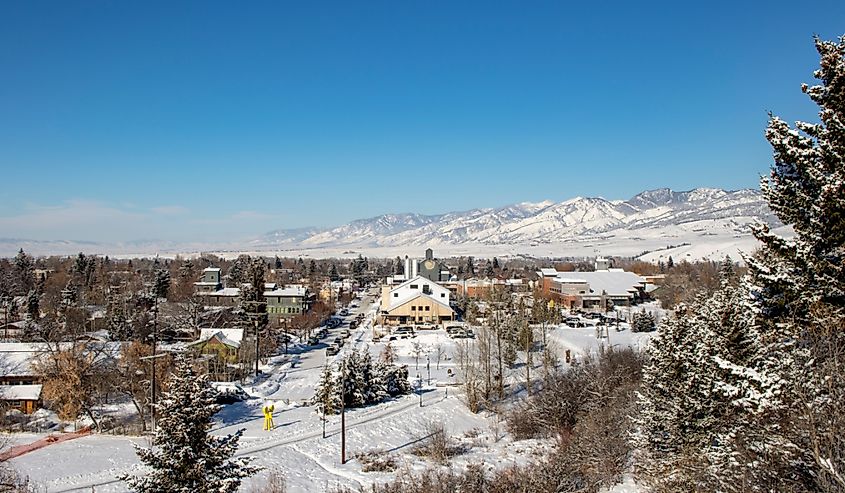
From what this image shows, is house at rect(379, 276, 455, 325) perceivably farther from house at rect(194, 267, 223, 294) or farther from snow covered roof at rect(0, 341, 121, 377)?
snow covered roof at rect(0, 341, 121, 377)

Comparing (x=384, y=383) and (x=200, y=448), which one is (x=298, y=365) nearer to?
(x=384, y=383)

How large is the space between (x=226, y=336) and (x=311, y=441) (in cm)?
1727

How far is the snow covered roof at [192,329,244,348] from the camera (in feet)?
124

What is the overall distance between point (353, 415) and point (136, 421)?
996 cm

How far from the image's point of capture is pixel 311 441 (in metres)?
23.8

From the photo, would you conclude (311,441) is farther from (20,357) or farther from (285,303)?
(285,303)

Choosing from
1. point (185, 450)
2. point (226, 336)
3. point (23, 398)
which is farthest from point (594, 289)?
point (185, 450)

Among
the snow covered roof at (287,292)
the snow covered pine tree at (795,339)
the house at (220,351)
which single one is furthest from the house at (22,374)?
the snow covered roof at (287,292)

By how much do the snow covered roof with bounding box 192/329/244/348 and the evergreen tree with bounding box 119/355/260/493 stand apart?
26.9 metres

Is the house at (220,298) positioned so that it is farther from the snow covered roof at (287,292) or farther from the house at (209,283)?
the house at (209,283)

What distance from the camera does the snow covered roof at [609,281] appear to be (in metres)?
73.1

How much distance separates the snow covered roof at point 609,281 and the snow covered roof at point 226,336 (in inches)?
1856

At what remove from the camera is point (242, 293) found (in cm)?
4675

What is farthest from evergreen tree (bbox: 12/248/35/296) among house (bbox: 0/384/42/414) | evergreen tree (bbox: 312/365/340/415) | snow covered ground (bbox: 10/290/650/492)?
evergreen tree (bbox: 312/365/340/415)
